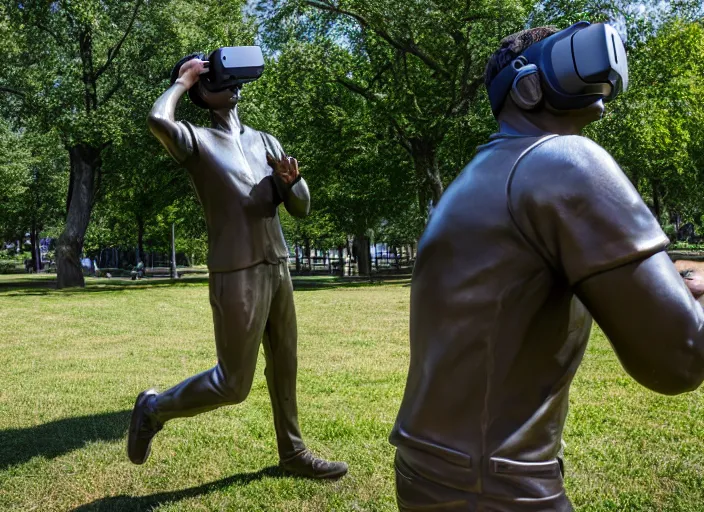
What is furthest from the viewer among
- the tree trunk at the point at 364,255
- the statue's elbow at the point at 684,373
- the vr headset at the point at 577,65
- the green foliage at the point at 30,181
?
the tree trunk at the point at 364,255

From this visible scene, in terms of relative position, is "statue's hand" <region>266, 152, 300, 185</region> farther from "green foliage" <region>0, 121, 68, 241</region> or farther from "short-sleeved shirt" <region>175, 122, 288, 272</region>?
"green foliage" <region>0, 121, 68, 241</region>

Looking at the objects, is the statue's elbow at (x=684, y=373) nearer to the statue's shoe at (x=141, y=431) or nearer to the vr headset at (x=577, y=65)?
the vr headset at (x=577, y=65)

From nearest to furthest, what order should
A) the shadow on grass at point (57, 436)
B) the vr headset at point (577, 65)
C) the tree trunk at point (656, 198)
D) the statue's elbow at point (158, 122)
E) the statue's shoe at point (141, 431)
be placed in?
the vr headset at point (577, 65), the statue's elbow at point (158, 122), the statue's shoe at point (141, 431), the shadow on grass at point (57, 436), the tree trunk at point (656, 198)

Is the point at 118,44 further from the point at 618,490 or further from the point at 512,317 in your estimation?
the point at 512,317

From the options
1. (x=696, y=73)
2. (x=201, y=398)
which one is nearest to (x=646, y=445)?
(x=201, y=398)

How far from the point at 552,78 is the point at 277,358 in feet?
10.5

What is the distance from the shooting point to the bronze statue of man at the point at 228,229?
3.82 meters

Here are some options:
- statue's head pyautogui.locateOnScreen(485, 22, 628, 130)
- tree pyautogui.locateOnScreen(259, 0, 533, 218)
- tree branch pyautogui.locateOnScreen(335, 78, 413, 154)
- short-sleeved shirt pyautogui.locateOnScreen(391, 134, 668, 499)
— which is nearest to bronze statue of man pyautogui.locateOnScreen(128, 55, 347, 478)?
statue's head pyautogui.locateOnScreen(485, 22, 628, 130)

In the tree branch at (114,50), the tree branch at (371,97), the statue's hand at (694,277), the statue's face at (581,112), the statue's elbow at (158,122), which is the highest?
the tree branch at (114,50)

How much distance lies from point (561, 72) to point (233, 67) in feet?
8.67

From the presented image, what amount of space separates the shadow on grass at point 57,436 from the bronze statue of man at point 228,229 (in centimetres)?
153

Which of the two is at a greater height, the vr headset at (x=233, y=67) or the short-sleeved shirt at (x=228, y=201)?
the vr headset at (x=233, y=67)

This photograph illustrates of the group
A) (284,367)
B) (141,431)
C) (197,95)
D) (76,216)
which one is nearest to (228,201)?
(197,95)

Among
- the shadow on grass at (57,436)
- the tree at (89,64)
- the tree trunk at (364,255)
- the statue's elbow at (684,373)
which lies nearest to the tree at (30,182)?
the tree at (89,64)
